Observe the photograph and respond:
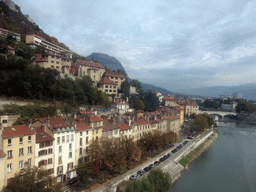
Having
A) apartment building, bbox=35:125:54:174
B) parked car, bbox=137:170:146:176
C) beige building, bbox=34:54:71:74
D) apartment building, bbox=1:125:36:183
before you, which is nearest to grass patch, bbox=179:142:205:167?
parked car, bbox=137:170:146:176

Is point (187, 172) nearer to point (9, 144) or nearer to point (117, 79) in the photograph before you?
point (9, 144)

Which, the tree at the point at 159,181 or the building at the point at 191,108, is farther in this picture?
the building at the point at 191,108

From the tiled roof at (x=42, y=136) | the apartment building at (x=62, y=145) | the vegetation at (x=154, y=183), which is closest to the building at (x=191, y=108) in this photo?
the vegetation at (x=154, y=183)

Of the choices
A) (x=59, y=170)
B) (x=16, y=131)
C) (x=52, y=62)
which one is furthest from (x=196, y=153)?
(x=52, y=62)

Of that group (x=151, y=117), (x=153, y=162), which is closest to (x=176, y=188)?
(x=153, y=162)

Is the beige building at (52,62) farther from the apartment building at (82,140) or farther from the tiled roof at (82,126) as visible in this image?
the apartment building at (82,140)

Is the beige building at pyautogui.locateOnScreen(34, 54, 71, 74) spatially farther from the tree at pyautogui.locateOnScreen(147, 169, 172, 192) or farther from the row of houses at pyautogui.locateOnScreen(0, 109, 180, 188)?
the tree at pyautogui.locateOnScreen(147, 169, 172, 192)
